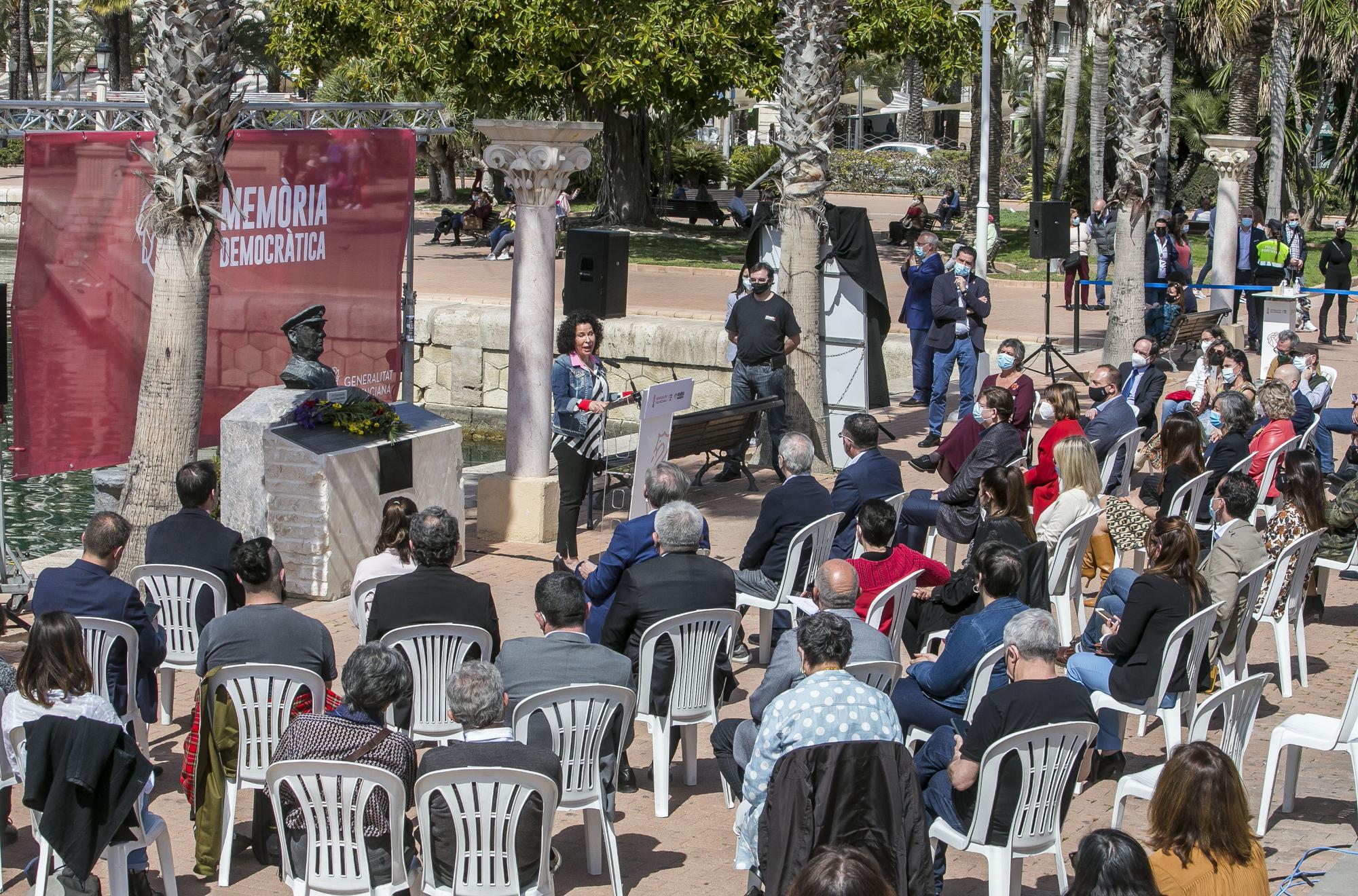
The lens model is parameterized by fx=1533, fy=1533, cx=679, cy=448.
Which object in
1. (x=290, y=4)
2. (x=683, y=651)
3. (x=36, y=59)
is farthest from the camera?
(x=36, y=59)

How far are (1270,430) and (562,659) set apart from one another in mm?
6246

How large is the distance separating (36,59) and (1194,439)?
249ft

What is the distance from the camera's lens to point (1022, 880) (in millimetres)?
5746

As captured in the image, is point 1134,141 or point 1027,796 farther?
point 1134,141

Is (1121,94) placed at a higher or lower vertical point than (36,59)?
lower

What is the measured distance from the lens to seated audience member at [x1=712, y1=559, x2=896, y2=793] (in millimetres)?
5383

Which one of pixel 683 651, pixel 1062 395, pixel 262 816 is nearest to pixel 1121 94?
Result: pixel 1062 395

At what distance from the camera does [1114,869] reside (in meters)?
3.60

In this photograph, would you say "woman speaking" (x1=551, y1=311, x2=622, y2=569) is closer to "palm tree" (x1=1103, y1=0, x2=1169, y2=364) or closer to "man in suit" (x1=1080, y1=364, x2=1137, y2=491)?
"man in suit" (x1=1080, y1=364, x2=1137, y2=491)

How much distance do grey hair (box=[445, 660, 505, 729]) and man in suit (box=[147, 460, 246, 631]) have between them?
2.47m

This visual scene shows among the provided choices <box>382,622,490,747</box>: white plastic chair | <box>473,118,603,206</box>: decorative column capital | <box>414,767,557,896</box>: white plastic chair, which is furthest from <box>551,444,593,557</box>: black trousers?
<box>414,767,557,896</box>: white plastic chair

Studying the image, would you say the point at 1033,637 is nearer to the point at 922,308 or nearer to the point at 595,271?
the point at 595,271

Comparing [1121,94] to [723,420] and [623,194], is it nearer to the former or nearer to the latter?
[723,420]

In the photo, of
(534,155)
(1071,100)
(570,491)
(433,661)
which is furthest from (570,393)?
(1071,100)
